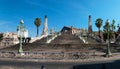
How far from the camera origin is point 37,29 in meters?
113

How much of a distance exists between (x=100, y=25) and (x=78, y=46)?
180ft

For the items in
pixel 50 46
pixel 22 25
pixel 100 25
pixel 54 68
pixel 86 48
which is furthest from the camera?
pixel 100 25

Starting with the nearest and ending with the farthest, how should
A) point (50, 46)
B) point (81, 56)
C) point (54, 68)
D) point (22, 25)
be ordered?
point (54, 68) → point (81, 56) → point (22, 25) → point (50, 46)

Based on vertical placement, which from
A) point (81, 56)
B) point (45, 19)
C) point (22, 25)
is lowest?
point (81, 56)

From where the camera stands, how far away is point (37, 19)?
116 metres

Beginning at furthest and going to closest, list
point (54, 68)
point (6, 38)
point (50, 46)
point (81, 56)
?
point (6, 38), point (50, 46), point (81, 56), point (54, 68)

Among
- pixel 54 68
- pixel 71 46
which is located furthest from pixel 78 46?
A: pixel 54 68

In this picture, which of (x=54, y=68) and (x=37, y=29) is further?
(x=37, y=29)

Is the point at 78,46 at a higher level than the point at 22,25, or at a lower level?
lower

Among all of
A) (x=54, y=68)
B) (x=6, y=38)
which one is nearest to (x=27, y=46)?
(x=54, y=68)

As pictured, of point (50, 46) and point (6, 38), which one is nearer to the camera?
point (50, 46)

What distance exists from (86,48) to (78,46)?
2.84 meters

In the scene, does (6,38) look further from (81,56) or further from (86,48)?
(81,56)

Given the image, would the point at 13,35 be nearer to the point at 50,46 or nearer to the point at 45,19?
the point at 45,19
